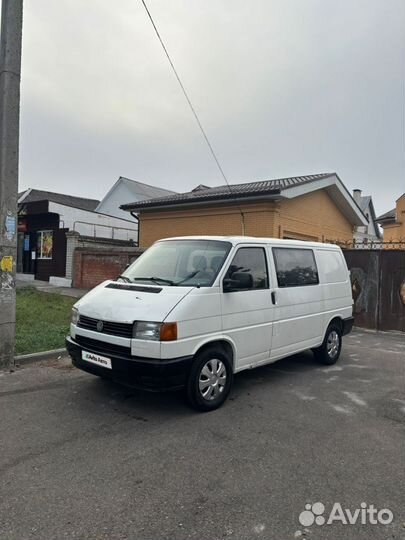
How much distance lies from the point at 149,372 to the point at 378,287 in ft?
25.7

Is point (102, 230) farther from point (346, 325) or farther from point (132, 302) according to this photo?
point (132, 302)

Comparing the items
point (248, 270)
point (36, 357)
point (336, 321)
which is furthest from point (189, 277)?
point (336, 321)

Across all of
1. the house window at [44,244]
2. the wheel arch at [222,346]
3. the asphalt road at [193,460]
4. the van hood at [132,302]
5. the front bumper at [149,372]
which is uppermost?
the house window at [44,244]

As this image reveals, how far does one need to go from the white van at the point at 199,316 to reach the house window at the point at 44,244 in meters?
15.2

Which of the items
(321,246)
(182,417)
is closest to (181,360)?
(182,417)

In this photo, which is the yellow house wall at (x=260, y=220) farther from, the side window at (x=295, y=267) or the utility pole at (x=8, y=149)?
the utility pole at (x=8, y=149)

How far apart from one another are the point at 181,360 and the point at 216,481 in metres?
1.27

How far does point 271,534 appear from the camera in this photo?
2535 mm

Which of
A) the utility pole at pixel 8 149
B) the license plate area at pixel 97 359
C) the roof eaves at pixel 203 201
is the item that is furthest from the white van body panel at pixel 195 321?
the roof eaves at pixel 203 201

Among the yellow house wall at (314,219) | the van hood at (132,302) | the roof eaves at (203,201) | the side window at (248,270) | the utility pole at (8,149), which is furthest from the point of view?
the yellow house wall at (314,219)

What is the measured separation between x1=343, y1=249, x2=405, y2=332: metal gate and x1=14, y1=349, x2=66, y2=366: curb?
7352 millimetres

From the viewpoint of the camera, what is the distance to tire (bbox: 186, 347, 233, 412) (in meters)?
4.28

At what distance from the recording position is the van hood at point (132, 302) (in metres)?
4.14

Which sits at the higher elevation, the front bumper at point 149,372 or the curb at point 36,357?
the front bumper at point 149,372
